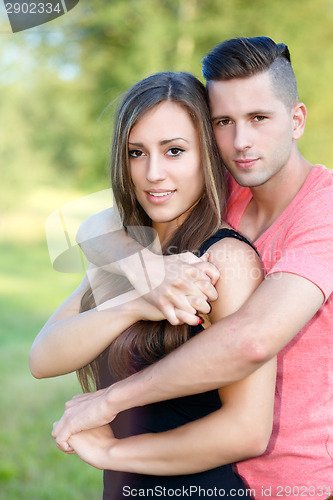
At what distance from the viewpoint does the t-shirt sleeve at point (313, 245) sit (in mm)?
1462

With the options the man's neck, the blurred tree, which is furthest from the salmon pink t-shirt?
the blurred tree

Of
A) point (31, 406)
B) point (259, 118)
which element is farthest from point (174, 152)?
point (31, 406)

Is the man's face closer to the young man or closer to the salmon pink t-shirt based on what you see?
the young man

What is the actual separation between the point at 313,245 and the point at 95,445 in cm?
80

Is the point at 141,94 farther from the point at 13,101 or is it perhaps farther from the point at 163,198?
the point at 13,101

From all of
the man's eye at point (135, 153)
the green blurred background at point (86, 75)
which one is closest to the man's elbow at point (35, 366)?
the man's eye at point (135, 153)

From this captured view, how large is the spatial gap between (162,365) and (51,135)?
1126 cm

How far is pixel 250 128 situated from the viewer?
1.88 m

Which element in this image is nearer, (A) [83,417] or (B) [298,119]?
(A) [83,417]

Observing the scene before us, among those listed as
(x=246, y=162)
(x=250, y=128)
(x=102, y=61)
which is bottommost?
(x=246, y=162)

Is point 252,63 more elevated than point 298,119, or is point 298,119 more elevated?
point 252,63

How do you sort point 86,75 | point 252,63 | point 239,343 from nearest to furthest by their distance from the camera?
1. point 239,343
2. point 252,63
3. point 86,75

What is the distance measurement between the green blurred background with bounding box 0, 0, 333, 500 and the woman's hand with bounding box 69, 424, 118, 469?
26.9 ft

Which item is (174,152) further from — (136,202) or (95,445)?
(95,445)
